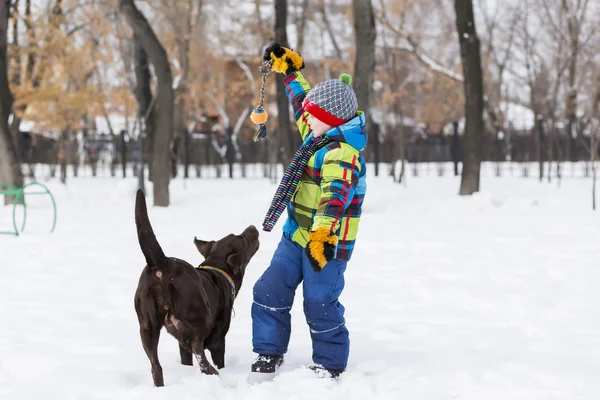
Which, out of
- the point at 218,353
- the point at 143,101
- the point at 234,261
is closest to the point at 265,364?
the point at 218,353

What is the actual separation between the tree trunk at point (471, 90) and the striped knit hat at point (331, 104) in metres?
10.8

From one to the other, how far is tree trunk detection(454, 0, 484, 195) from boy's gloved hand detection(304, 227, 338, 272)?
11234 millimetres

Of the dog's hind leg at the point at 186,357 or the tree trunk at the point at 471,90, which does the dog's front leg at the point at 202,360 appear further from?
the tree trunk at the point at 471,90

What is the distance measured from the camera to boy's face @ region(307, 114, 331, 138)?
12.2 ft

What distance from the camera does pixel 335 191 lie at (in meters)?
3.41

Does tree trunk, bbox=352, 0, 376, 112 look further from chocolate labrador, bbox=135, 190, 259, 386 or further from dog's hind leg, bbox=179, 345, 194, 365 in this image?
chocolate labrador, bbox=135, 190, 259, 386

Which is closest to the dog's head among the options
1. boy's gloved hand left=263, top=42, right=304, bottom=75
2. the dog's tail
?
the dog's tail

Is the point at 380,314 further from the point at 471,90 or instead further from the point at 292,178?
the point at 471,90

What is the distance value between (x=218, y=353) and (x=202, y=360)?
339 mm

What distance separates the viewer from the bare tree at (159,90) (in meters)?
13.3

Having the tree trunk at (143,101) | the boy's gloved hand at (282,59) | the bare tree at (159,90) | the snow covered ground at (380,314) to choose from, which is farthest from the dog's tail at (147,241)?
the tree trunk at (143,101)

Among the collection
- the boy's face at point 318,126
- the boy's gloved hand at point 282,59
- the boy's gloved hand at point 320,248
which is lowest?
the boy's gloved hand at point 320,248

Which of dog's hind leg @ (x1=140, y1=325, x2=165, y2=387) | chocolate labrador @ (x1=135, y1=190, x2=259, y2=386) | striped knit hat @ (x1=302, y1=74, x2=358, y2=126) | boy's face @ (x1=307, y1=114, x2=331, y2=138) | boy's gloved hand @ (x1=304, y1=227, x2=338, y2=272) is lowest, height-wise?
dog's hind leg @ (x1=140, y1=325, x2=165, y2=387)

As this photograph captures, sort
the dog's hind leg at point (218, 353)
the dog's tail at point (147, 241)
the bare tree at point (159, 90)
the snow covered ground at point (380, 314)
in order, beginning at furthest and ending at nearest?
1. the bare tree at point (159, 90)
2. the dog's hind leg at point (218, 353)
3. the snow covered ground at point (380, 314)
4. the dog's tail at point (147, 241)
